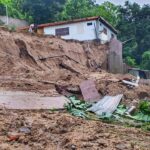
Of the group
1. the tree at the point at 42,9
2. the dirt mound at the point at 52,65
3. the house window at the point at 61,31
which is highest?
the tree at the point at 42,9

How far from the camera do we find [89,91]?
41.0 feet

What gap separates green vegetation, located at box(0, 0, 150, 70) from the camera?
100 feet

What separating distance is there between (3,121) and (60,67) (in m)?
10.3

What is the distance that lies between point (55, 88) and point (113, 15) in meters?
25.8

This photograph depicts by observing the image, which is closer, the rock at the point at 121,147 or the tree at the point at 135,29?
the rock at the point at 121,147

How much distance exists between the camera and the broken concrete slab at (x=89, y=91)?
11991mm

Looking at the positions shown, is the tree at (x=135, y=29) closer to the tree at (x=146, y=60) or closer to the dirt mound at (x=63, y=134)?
the tree at (x=146, y=60)

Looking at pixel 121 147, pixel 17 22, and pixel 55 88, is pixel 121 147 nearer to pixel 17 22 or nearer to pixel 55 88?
pixel 55 88

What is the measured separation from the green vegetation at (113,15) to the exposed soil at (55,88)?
8.67m

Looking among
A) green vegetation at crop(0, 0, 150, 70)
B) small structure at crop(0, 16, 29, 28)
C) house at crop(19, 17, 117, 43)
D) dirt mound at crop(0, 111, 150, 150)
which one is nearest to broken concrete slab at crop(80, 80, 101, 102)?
dirt mound at crop(0, 111, 150, 150)

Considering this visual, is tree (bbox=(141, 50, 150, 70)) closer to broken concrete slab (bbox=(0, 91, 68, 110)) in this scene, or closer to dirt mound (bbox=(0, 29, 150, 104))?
dirt mound (bbox=(0, 29, 150, 104))

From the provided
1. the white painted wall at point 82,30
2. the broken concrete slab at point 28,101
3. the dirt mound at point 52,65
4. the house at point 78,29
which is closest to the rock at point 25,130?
the broken concrete slab at point 28,101

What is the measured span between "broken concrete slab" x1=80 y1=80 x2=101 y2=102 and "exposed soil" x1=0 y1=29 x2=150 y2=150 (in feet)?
0.68

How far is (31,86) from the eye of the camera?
1149 centimetres
